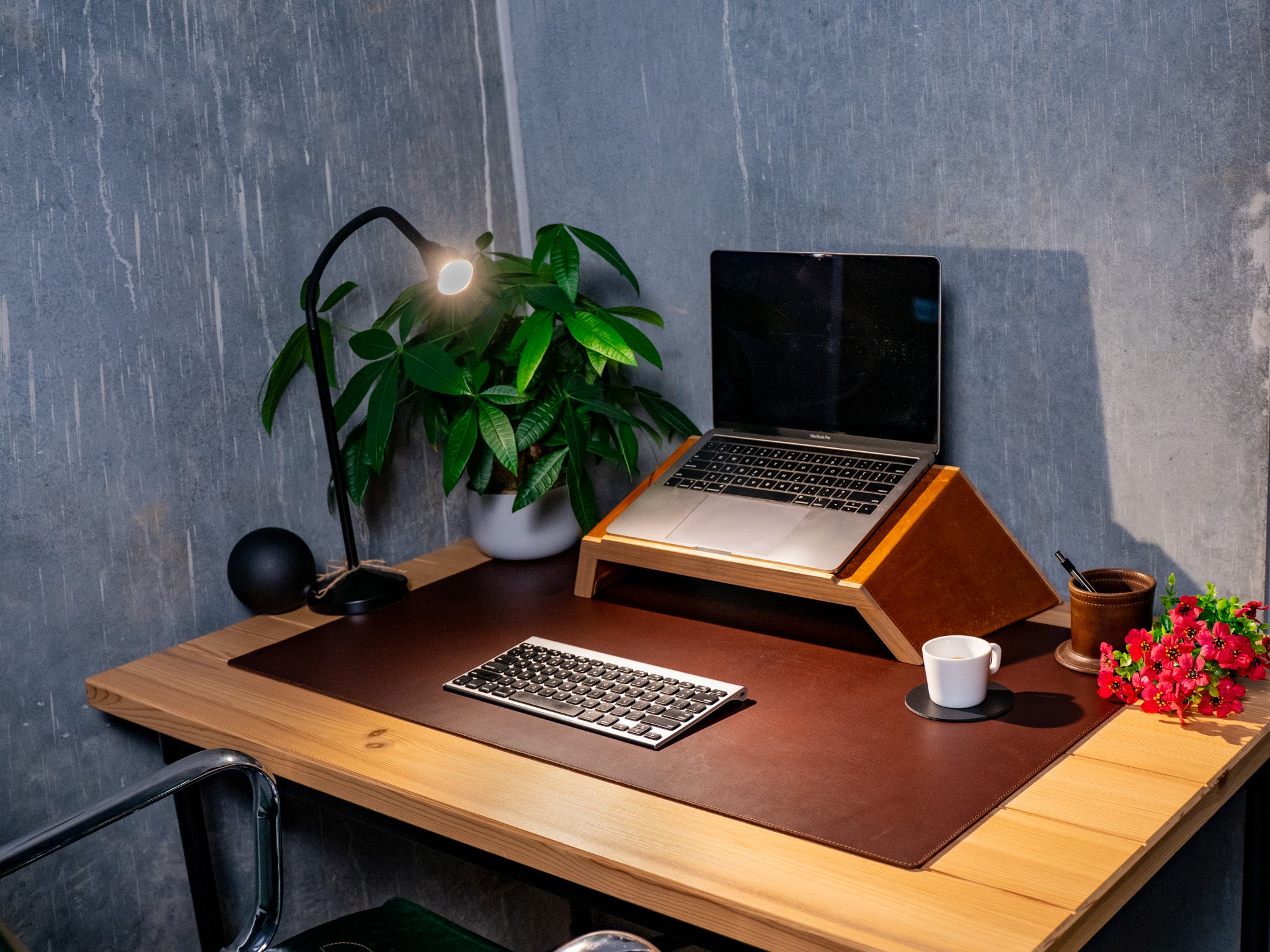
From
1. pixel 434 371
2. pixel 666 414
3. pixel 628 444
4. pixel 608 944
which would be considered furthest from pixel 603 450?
pixel 608 944

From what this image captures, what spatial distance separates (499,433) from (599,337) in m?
0.19

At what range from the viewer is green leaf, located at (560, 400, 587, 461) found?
1679 millimetres

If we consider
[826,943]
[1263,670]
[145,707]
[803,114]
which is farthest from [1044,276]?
[145,707]

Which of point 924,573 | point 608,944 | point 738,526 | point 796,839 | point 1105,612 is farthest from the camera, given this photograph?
point 738,526

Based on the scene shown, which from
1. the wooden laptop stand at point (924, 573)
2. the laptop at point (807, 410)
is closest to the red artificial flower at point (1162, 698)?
the wooden laptop stand at point (924, 573)

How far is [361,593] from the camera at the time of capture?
1664 millimetres

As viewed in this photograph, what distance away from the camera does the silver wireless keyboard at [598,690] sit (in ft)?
4.00

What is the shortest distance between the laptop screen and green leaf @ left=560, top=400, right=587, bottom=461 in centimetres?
20

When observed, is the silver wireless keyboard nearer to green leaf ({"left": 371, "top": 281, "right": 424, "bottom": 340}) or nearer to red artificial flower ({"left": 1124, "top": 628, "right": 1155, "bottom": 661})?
red artificial flower ({"left": 1124, "top": 628, "right": 1155, "bottom": 661})

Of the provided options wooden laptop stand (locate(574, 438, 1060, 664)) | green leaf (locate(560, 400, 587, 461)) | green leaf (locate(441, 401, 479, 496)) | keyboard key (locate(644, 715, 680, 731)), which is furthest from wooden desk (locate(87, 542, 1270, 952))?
green leaf (locate(560, 400, 587, 461))

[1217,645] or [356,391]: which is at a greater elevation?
[356,391]

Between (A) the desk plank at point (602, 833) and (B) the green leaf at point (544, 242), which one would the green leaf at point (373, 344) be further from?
(A) the desk plank at point (602, 833)

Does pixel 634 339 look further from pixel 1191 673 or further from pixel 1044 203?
pixel 1191 673

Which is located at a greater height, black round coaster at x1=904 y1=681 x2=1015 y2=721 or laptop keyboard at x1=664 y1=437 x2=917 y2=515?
laptop keyboard at x1=664 y1=437 x2=917 y2=515
